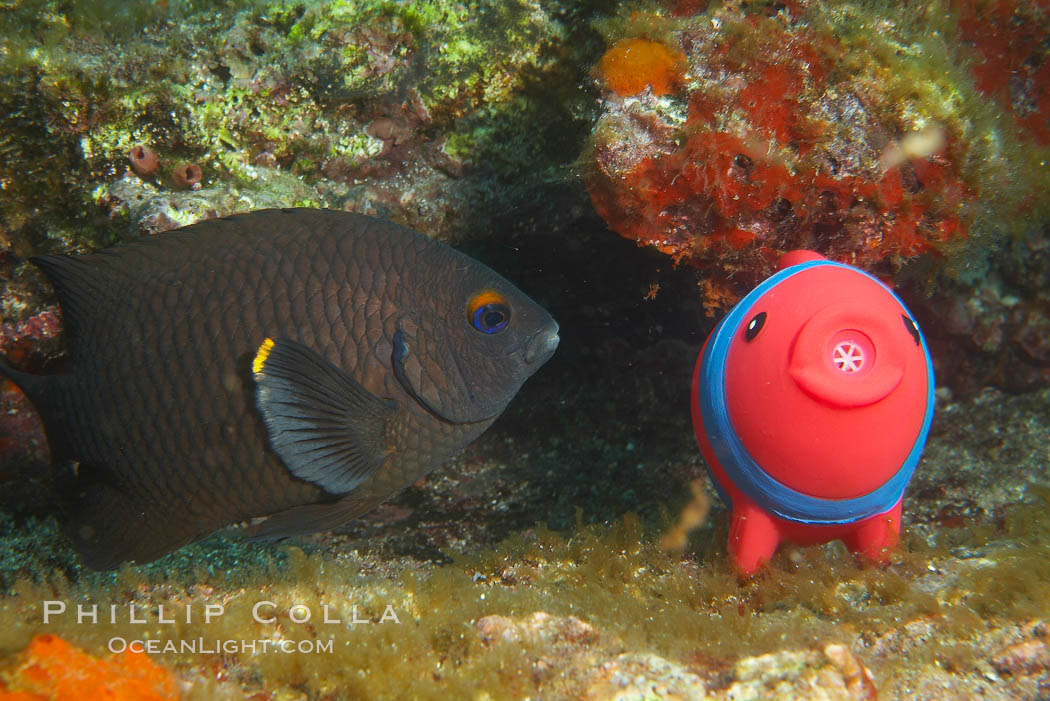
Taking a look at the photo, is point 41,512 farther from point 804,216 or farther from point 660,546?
point 804,216

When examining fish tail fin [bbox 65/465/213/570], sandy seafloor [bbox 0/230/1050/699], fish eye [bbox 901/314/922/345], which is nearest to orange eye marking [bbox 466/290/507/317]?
sandy seafloor [bbox 0/230/1050/699]

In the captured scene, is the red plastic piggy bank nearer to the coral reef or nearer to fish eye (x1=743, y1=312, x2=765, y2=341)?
fish eye (x1=743, y1=312, x2=765, y2=341)

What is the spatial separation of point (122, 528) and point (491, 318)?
5.79 ft

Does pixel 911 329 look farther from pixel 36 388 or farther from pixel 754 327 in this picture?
pixel 36 388

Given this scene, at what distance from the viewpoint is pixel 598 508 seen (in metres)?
3.94

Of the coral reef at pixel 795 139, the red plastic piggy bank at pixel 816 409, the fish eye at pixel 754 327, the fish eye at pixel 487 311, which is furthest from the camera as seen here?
the coral reef at pixel 795 139

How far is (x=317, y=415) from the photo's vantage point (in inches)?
91.4

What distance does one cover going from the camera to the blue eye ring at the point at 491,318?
2.58 m

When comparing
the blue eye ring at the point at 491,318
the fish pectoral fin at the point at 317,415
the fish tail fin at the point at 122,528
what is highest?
the blue eye ring at the point at 491,318

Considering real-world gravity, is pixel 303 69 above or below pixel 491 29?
below

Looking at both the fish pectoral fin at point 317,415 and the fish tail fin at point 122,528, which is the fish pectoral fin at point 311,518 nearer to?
the fish pectoral fin at point 317,415

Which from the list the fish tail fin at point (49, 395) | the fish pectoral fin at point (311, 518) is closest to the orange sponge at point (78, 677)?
the fish pectoral fin at point (311, 518)

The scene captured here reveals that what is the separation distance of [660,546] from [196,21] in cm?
430

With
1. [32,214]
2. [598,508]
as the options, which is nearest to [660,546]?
[598,508]
